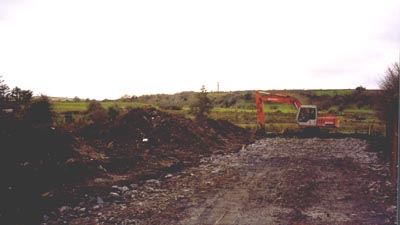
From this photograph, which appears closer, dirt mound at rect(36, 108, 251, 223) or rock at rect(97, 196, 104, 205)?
rock at rect(97, 196, 104, 205)

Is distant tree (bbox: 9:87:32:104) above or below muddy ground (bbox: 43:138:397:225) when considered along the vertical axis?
above

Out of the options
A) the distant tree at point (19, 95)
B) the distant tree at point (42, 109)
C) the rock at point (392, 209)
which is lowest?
the rock at point (392, 209)

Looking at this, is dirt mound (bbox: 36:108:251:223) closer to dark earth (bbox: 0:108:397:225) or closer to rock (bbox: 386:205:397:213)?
dark earth (bbox: 0:108:397:225)

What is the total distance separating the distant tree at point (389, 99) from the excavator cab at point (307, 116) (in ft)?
25.2

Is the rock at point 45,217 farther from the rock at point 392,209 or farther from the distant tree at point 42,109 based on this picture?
the distant tree at point 42,109

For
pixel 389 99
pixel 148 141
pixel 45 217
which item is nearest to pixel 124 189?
pixel 45 217

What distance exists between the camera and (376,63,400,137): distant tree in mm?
18069

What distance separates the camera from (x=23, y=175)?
9594mm

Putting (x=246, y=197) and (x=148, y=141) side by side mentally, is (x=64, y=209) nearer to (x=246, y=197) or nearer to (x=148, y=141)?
(x=246, y=197)

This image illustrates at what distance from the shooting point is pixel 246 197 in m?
9.55

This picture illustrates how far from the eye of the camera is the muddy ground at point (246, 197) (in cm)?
787

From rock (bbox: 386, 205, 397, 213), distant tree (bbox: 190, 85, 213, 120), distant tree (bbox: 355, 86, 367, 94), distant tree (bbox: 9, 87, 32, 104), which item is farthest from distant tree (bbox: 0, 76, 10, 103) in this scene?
distant tree (bbox: 355, 86, 367, 94)

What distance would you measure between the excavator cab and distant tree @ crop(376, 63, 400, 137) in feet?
25.2

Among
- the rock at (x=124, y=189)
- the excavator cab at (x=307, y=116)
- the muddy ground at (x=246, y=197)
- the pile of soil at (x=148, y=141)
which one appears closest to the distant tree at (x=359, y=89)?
the excavator cab at (x=307, y=116)
